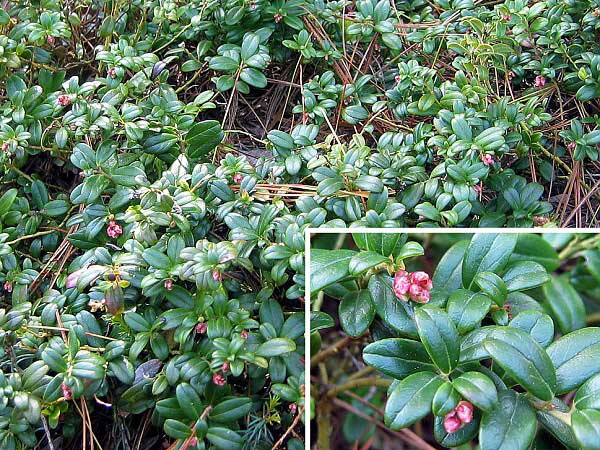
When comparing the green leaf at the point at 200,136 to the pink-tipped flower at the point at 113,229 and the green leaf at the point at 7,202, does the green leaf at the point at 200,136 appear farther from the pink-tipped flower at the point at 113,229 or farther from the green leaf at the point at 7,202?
the green leaf at the point at 7,202

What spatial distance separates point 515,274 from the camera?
1.39 meters

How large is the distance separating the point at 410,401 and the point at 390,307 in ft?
0.85

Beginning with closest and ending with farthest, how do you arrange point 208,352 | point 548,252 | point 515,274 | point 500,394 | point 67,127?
point 500,394 < point 515,274 < point 548,252 < point 208,352 < point 67,127

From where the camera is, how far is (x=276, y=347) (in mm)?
1570

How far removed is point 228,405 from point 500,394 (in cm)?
70

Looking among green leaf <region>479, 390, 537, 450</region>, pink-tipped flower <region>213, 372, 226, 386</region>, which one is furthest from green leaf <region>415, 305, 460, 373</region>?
pink-tipped flower <region>213, 372, 226, 386</region>

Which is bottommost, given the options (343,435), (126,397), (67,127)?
(343,435)

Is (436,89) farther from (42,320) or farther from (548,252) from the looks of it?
(42,320)

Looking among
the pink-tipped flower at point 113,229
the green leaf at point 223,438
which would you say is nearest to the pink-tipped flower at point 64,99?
the pink-tipped flower at point 113,229

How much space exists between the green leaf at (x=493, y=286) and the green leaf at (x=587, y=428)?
0.31 meters

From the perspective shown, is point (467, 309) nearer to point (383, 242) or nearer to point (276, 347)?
point (383, 242)

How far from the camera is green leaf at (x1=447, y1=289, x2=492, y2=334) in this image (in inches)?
50.0

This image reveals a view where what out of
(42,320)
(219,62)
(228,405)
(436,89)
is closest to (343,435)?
(228,405)

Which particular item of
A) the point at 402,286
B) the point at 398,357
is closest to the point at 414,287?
the point at 402,286
